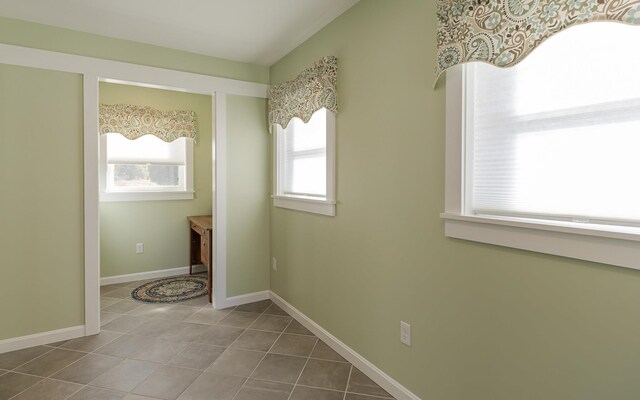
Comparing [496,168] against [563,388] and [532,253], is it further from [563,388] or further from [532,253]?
[563,388]

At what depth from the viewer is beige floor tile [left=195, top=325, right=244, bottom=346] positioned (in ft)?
8.54

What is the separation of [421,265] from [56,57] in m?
3.01

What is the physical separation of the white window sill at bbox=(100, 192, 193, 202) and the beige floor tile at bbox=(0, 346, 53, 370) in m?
1.82

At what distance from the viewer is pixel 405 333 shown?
1881mm

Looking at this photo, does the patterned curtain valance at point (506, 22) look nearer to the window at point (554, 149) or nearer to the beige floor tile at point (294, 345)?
the window at point (554, 149)

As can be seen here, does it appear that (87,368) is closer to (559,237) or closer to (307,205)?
(307,205)

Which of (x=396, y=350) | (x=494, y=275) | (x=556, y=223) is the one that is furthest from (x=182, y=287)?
(x=556, y=223)


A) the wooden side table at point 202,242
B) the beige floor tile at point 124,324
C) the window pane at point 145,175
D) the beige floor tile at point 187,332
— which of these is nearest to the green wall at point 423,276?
the beige floor tile at point 187,332

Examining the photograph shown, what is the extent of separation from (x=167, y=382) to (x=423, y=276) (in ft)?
5.55

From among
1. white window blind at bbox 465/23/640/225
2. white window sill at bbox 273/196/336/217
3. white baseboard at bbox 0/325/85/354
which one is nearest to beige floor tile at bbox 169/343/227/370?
white baseboard at bbox 0/325/85/354

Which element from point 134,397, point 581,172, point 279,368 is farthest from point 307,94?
point 134,397

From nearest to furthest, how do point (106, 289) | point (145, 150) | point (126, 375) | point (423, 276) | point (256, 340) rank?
point (423, 276) → point (126, 375) → point (256, 340) → point (106, 289) → point (145, 150)

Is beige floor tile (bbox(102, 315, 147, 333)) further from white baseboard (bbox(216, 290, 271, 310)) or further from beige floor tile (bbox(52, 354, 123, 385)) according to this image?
white baseboard (bbox(216, 290, 271, 310))

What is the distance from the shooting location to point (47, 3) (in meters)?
2.26
